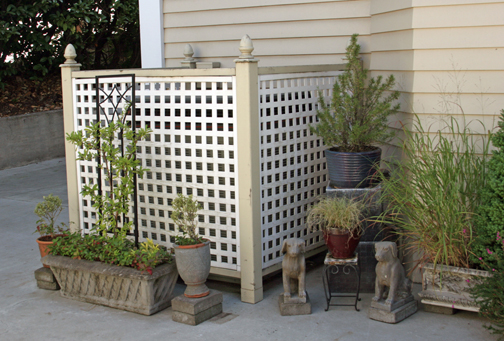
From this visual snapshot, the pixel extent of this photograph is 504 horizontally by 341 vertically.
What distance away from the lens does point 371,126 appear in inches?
164

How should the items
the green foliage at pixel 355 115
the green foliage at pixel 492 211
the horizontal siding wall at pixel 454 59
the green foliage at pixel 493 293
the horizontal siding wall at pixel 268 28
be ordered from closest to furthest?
the green foliage at pixel 493 293, the green foliage at pixel 492 211, the horizontal siding wall at pixel 454 59, the green foliage at pixel 355 115, the horizontal siding wall at pixel 268 28

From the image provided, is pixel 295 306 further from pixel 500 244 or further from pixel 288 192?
pixel 500 244

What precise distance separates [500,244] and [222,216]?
74.1 inches

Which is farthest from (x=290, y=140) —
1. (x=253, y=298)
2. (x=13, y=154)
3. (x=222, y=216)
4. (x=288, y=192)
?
(x=13, y=154)

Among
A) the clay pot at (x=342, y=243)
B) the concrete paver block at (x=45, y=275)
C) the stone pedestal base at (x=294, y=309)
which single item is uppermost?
the clay pot at (x=342, y=243)

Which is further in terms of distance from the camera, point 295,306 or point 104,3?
point 104,3

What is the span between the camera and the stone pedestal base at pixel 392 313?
354cm

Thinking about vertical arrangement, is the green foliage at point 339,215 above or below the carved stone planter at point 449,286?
above

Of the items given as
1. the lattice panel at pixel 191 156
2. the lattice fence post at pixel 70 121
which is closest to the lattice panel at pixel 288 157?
the lattice panel at pixel 191 156

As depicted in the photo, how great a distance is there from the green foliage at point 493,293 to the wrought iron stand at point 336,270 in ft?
2.50

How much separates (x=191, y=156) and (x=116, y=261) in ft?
3.08

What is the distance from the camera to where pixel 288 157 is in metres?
4.30

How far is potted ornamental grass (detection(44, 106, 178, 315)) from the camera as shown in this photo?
12.4ft

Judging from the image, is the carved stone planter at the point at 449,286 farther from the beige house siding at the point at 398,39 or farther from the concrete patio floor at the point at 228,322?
the beige house siding at the point at 398,39
